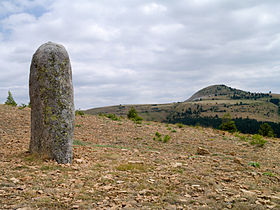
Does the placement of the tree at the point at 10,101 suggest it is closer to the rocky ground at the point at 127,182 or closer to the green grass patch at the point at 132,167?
the rocky ground at the point at 127,182

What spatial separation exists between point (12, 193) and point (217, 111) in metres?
154

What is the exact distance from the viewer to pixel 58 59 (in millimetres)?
7902

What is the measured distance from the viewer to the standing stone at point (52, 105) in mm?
7641

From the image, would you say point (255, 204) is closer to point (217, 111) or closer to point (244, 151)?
point (244, 151)

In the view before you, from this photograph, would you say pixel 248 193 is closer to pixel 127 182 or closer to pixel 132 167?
pixel 127 182

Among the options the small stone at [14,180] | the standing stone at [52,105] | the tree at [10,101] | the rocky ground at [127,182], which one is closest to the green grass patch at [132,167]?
the rocky ground at [127,182]

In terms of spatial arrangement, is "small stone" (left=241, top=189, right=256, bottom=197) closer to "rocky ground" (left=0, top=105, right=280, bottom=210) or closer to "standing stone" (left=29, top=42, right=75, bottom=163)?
"rocky ground" (left=0, top=105, right=280, bottom=210)

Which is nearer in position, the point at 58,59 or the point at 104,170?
the point at 104,170

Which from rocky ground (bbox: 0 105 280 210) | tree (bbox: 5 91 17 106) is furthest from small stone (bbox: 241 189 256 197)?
tree (bbox: 5 91 17 106)

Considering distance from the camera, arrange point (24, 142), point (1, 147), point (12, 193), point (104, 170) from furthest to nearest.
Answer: point (24, 142)
point (1, 147)
point (104, 170)
point (12, 193)

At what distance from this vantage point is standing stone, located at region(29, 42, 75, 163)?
7641 mm

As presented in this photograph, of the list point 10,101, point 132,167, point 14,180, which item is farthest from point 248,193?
point 10,101

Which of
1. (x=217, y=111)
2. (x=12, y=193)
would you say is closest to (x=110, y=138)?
(x=12, y=193)

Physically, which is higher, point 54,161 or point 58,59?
point 58,59
